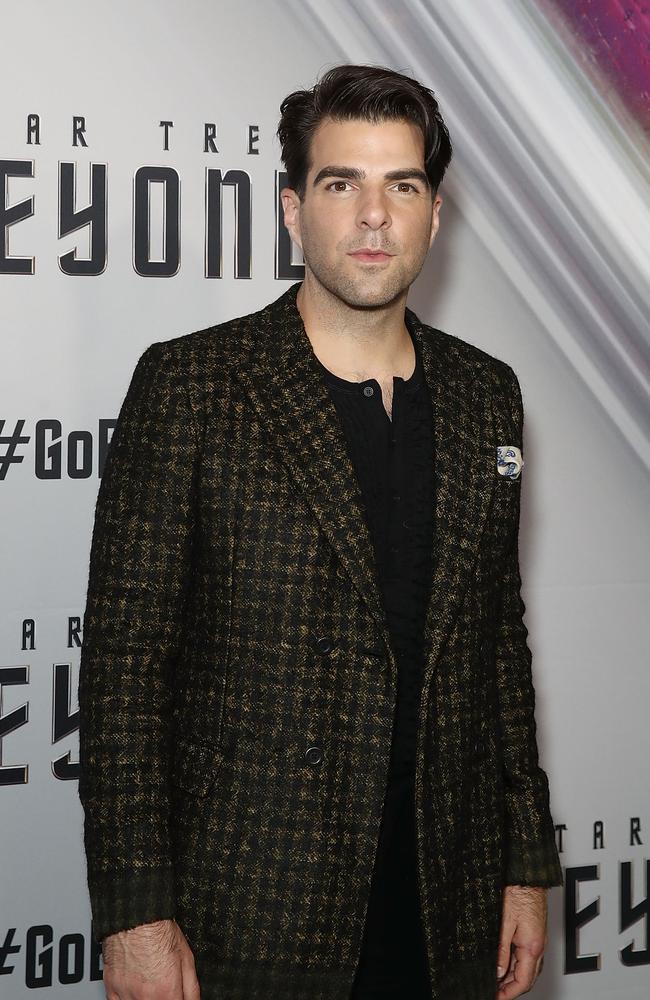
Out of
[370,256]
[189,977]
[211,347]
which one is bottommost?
[189,977]

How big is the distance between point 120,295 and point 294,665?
2.88 ft

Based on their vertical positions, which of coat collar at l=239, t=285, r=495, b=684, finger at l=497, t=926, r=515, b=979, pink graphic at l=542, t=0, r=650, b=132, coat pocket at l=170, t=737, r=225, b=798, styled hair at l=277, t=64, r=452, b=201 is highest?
pink graphic at l=542, t=0, r=650, b=132

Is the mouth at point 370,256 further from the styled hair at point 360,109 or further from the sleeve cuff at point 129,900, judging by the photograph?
the sleeve cuff at point 129,900

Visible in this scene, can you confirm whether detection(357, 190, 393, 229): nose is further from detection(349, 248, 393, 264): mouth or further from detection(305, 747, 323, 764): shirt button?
detection(305, 747, 323, 764): shirt button

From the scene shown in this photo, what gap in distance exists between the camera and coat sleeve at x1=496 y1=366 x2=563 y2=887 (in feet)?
5.24

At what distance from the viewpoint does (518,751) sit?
162 cm

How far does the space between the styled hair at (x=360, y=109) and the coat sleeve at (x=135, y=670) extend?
1.56 ft

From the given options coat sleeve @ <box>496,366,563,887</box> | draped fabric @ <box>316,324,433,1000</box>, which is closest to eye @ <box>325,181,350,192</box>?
draped fabric @ <box>316,324,433,1000</box>

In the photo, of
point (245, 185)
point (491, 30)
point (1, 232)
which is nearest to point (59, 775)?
point (1, 232)

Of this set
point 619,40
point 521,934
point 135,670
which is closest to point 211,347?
point 135,670

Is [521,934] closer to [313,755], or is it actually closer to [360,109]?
[313,755]

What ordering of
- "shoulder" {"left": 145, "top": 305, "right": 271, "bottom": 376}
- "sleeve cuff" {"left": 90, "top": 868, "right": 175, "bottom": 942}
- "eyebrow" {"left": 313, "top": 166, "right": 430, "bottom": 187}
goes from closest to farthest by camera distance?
"sleeve cuff" {"left": 90, "top": 868, "right": 175, "bottom": 942}
"shoulder" {"left": 145, "top": 305, "right": 271, "bottom": 376}
"eyebrow" {"left": 313, "top": 166, "right": 430, "bottom": 187}

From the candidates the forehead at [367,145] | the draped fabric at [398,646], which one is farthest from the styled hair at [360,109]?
the draped fabric at [398,646]

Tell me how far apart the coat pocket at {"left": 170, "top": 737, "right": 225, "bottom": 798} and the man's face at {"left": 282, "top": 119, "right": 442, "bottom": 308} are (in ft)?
1.95
